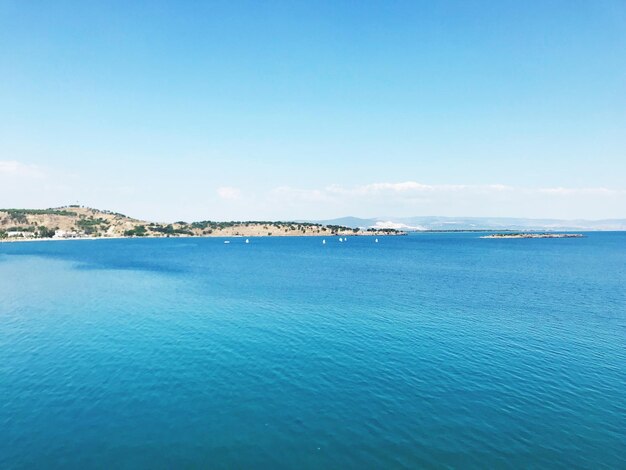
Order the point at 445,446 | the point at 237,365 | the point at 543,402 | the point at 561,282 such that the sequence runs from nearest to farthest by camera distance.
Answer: the point at 445,446
the point at 543,402
the point at 237,365
the point at 561,282

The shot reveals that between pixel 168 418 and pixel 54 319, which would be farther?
pixel 54 319

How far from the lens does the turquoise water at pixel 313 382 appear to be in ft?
88.6

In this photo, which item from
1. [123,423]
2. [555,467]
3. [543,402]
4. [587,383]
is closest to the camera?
[555,467]

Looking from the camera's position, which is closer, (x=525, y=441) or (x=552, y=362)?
(x=525, y=441)

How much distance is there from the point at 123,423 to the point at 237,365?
48.3ft

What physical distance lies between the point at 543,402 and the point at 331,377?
72.9ft

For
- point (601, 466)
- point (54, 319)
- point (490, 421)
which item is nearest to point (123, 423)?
point (490, 421)

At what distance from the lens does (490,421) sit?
3089cm

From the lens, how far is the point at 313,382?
38531 mm

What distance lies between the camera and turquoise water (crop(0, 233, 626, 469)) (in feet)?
88.6

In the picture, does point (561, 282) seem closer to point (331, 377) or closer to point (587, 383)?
point (587, 383)

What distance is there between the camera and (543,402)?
3422 cm

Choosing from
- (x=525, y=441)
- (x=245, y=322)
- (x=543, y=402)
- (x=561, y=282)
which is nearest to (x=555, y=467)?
(x=525, y=441)

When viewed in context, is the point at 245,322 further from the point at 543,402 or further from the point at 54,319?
the point at 543,402
